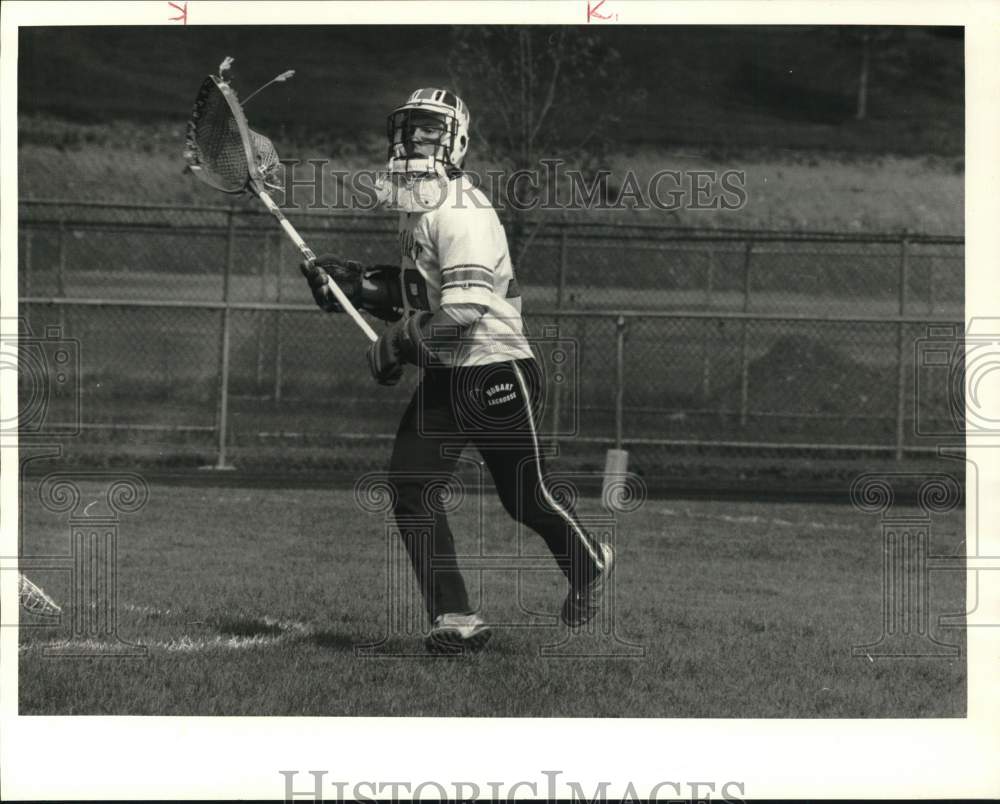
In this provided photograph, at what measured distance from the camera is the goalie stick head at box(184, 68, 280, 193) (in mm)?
6293

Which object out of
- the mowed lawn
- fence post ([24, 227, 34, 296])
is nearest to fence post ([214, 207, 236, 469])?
fence post ([24, 227, 34, 296])

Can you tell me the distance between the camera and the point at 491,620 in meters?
6.98

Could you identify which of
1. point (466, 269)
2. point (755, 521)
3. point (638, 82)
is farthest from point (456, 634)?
point (638, 82)

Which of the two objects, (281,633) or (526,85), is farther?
(526,85)

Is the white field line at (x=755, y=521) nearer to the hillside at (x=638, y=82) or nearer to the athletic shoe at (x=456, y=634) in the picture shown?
the athletic shoe at (x=456, y=634)

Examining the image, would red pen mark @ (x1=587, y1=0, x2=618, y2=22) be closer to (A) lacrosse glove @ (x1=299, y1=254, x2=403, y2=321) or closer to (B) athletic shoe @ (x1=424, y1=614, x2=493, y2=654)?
(A) lacrosse glove @ (x1=299, y1=254, x2=403, y2=321)

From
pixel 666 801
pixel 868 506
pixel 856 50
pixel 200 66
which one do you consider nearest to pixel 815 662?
pixel 666 801

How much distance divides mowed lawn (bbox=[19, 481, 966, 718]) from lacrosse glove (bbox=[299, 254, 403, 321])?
4.60 ft

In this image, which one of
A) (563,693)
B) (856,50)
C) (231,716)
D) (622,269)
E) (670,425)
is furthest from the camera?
(856,50)

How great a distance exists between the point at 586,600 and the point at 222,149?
243 centimetres

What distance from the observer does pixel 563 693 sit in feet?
18.5

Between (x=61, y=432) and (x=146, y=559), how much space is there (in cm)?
600

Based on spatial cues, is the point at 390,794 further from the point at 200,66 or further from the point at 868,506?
the point at 200,66

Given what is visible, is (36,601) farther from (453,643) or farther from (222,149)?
(222,149)
